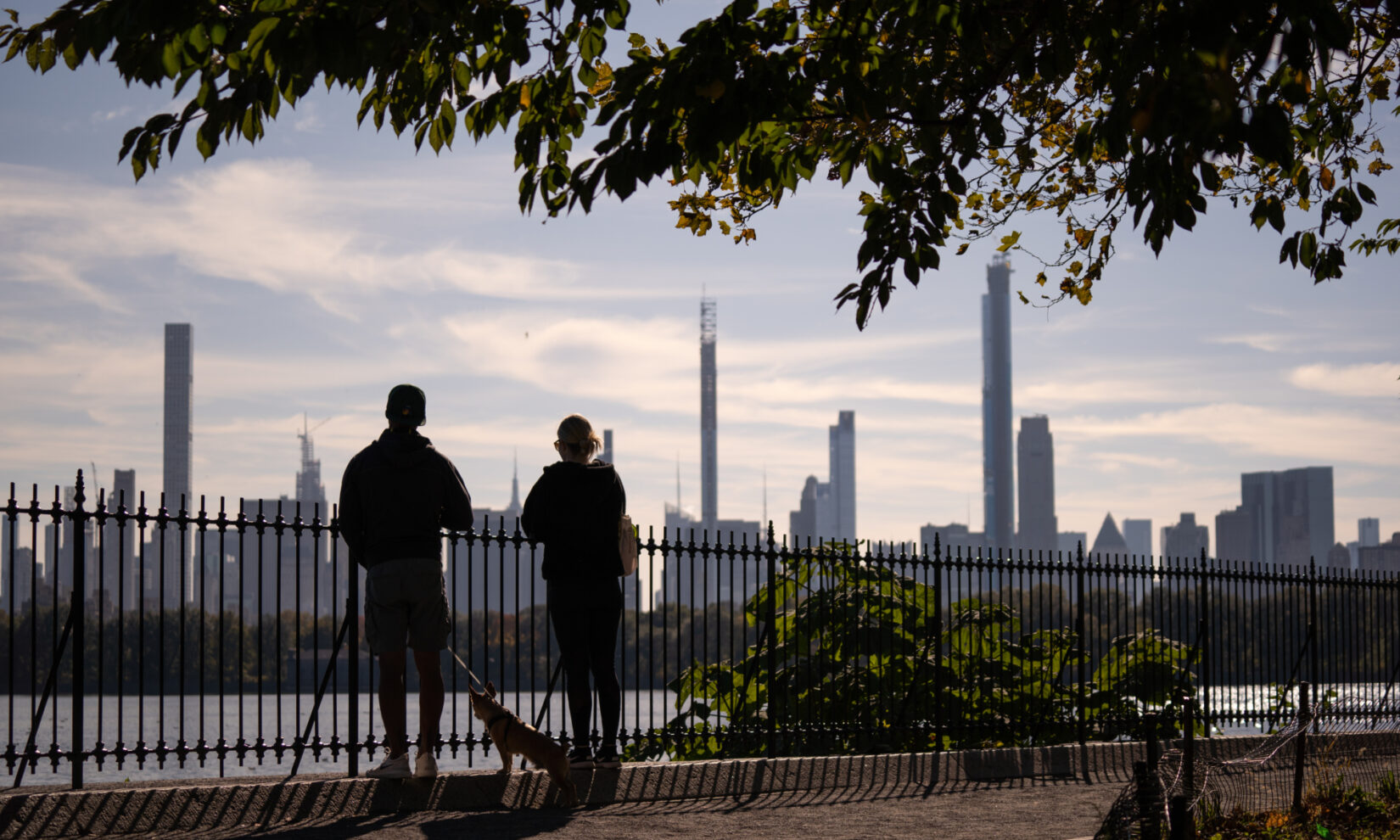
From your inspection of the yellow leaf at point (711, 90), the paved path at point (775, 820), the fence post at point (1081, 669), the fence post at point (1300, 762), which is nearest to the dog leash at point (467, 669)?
the paved path at point (775, 820)

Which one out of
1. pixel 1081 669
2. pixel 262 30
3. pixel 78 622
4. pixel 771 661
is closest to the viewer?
pixel 262 30

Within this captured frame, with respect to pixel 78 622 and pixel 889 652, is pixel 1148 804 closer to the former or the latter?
pixel 78 622

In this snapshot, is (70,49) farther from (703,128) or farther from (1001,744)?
(1001,744)

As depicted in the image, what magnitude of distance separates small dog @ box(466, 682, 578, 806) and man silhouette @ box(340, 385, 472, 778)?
33 cm

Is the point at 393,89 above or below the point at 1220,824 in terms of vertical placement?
above

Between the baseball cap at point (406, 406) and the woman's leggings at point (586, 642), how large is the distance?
4.00 feet

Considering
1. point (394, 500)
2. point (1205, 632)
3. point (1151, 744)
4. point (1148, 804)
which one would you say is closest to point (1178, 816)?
point (1148, 804)

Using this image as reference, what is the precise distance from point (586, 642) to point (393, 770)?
4.06 ft

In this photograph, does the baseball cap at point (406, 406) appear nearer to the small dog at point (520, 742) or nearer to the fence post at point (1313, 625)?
the small dog at point (520, 742)

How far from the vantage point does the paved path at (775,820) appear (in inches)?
250

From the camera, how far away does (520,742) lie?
23.3 feet

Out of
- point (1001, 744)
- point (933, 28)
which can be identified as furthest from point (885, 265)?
Answer: point (1001, 744)

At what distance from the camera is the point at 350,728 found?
7496mm

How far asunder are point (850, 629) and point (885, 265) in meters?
4.77
